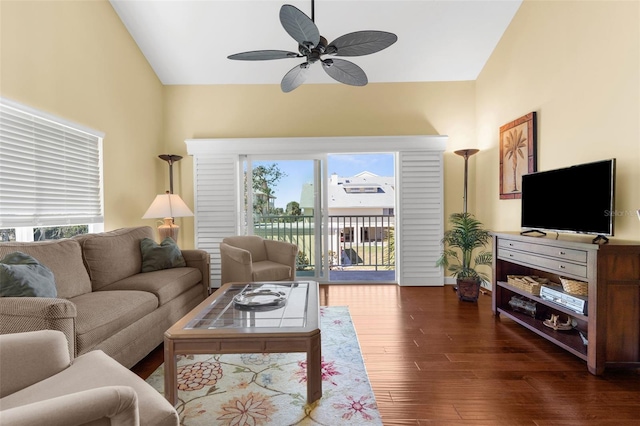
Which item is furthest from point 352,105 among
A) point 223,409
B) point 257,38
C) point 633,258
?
point 223,409

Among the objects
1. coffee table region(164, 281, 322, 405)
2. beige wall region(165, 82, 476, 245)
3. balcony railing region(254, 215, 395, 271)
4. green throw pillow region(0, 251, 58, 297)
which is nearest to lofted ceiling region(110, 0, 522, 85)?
beige wall region(165, 82, 476, 245)

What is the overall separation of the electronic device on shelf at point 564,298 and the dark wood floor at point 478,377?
39 centimetres

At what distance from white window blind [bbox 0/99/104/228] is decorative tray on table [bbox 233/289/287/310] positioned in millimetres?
1874

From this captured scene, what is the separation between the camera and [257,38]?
3916 mm

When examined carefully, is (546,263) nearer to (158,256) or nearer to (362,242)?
(158,256)

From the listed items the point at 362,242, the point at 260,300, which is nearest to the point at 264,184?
the point at 362,242

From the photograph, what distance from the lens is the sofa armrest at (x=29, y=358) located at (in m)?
1.17

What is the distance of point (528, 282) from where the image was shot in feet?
9.34

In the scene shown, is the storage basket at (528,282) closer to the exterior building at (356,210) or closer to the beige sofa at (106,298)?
the exterior building at (356,210)

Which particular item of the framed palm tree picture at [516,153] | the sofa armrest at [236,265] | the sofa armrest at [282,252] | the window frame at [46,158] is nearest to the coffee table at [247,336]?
the sofa armrest at [236,265]

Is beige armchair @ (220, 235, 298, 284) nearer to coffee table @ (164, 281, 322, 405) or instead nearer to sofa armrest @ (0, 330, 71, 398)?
coffee table @ (164, 281, 322, 405)

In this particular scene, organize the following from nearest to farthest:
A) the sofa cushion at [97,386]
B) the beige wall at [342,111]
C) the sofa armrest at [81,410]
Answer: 1. the sofa armrest at [81,410]
2. the sofa cushion at [97,386]
3. the beige wall at [342,111]

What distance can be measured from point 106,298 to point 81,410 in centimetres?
160

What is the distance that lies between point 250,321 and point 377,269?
4.38 meters
